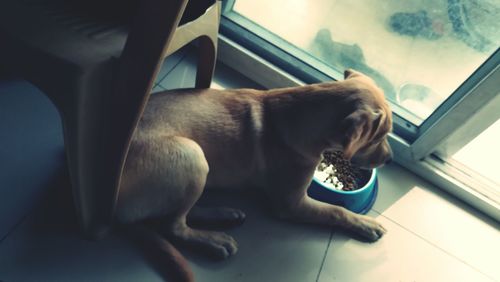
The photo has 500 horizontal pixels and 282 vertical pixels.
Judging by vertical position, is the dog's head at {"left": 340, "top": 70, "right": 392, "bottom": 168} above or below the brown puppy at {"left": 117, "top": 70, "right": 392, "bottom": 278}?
above

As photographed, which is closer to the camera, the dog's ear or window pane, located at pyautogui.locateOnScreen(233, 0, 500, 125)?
the dog's ear

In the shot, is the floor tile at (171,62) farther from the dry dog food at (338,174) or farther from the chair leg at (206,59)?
the dry dog food at (338,174)

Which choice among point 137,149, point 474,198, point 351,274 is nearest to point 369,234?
point 351,274

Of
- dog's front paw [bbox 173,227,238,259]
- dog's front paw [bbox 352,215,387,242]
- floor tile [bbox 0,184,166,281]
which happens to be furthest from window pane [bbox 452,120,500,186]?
floor tile [bbox 0,184,166,281]

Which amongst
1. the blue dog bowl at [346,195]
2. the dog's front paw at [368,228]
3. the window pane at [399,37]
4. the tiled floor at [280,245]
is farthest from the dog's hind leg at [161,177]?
the window pane at [399,37]

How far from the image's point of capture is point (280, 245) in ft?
5.89

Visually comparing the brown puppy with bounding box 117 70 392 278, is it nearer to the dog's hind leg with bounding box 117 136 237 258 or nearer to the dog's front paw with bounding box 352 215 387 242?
the dog's hind leg with bounding box 117 136 237 258

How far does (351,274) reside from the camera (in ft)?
5.87

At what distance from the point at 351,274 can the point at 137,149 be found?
3.19ft

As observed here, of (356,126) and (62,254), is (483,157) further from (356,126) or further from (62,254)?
(62,254)

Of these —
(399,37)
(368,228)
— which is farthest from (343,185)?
(399,37)

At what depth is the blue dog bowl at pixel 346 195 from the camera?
72.1 inches

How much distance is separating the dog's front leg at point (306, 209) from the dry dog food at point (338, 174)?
14cm

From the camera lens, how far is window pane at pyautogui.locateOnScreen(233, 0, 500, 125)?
5.99 feet
